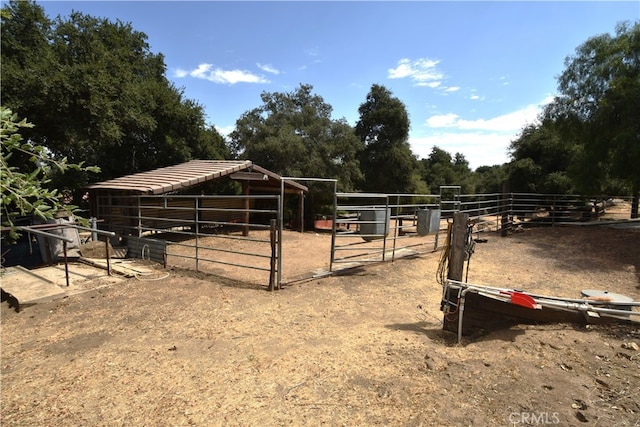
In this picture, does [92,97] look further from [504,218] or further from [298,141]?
[504,218]

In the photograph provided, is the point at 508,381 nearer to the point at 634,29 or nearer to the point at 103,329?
the point at 103,329

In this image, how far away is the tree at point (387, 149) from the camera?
22516mm

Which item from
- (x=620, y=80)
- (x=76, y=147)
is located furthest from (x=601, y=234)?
(x=76, y=147)

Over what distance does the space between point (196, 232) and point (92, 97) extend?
5778 millimetres

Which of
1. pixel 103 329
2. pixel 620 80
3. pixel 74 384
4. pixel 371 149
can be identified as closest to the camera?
pixel 74 384

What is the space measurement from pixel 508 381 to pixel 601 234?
11.1 meters

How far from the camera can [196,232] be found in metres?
6.61

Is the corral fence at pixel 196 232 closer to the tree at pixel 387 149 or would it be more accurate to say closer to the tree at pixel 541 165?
the tree at pixel 387 149

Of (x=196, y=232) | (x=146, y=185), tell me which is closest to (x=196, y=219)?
(x=196, y=232)

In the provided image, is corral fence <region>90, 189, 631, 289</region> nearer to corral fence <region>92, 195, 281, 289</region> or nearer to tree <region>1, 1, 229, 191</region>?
corral fence <region>92, 195, 281, 289</region>

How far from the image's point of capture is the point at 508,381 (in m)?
2.60

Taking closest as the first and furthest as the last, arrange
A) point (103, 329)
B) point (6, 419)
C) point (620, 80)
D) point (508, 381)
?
point (6, 419), point (508, 381), point (103, 329), point (620, 80)

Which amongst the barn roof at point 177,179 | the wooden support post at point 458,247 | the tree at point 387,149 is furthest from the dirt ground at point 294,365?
the tree at point 387,149

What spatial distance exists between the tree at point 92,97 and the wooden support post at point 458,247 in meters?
9.03
